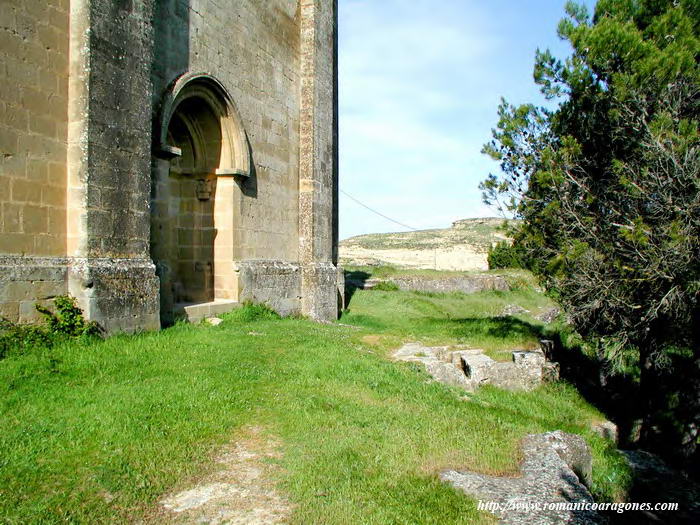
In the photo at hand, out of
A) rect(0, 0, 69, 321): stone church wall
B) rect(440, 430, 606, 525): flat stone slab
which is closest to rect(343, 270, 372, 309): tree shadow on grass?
rect(0, 0, 69, 321): stone church wall

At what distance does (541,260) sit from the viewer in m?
7.47

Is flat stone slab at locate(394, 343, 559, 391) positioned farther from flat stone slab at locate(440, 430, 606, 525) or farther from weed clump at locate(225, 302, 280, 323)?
weed clump at locate(225, 302, 280, 323)

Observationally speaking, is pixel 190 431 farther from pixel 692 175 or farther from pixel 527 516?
pixel 692 175

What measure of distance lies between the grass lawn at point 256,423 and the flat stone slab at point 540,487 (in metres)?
0.14

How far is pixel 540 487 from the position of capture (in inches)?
148

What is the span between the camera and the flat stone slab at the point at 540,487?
331 centimetres

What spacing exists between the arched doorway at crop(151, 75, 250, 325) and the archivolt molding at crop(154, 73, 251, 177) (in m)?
0.02

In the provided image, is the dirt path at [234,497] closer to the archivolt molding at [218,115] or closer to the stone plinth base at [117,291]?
the stone plinth base at [117,291]

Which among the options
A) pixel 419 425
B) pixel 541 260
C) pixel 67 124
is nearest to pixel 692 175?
pixel 541 260

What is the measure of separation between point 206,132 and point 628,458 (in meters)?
8.51

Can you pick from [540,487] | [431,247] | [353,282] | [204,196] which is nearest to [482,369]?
[540,487]

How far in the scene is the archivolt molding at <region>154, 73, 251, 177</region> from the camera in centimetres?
855

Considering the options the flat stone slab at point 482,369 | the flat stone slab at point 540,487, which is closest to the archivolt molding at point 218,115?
the flat stone slab at point 482,369

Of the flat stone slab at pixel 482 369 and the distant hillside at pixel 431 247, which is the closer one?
the flat stone slab at pixel 482 369
